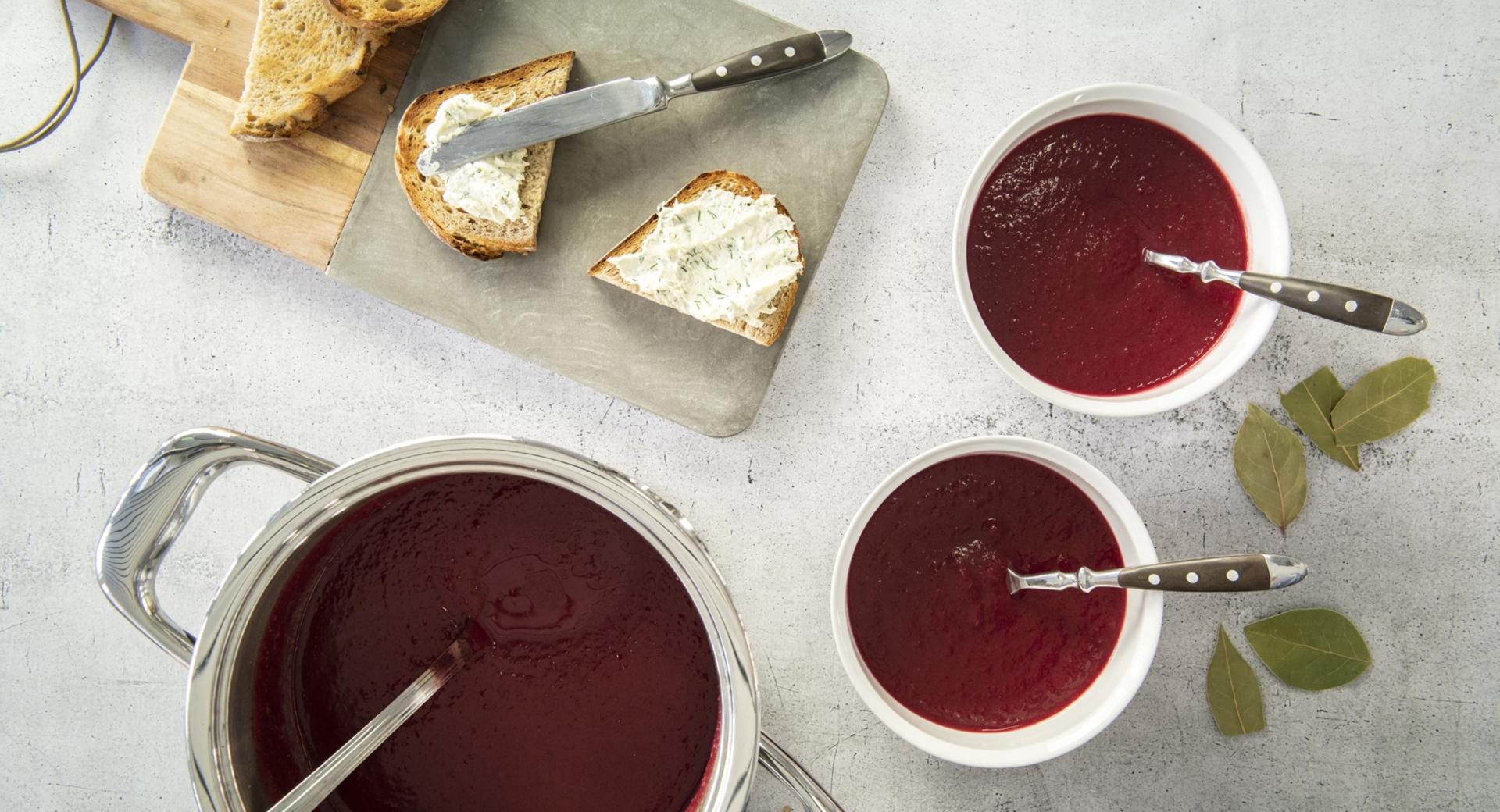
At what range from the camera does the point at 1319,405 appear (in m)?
1.46

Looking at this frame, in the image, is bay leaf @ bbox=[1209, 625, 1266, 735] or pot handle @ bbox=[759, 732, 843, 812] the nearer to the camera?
pot handle @ bbox=[759, 732, 843, 812]

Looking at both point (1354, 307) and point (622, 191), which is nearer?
point (1354, 307)

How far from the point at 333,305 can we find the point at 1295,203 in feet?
5.38

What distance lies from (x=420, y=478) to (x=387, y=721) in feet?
0.95

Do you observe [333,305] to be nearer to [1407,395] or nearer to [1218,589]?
[1218,589]

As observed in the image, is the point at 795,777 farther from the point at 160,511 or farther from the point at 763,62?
the point at 763,62

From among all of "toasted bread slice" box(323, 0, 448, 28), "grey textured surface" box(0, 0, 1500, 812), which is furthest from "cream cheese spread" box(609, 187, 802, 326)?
"toasted bread slice" box(323, 0, 448, 28)

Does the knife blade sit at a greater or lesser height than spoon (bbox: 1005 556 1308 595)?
greater

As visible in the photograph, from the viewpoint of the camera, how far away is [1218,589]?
1177mm

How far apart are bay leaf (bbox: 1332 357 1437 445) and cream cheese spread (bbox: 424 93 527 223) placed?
4.53 feet

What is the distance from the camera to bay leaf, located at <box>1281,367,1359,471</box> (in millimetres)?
1456

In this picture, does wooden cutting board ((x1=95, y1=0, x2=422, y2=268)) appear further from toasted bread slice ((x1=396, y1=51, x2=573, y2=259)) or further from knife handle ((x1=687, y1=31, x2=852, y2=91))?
knife handle ((x1=687, y1=31, x2=852, y2=91))

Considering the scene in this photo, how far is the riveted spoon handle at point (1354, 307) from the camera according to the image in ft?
3.89

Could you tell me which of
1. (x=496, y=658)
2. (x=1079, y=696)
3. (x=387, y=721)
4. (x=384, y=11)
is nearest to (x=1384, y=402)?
(x=1079, y=696)
